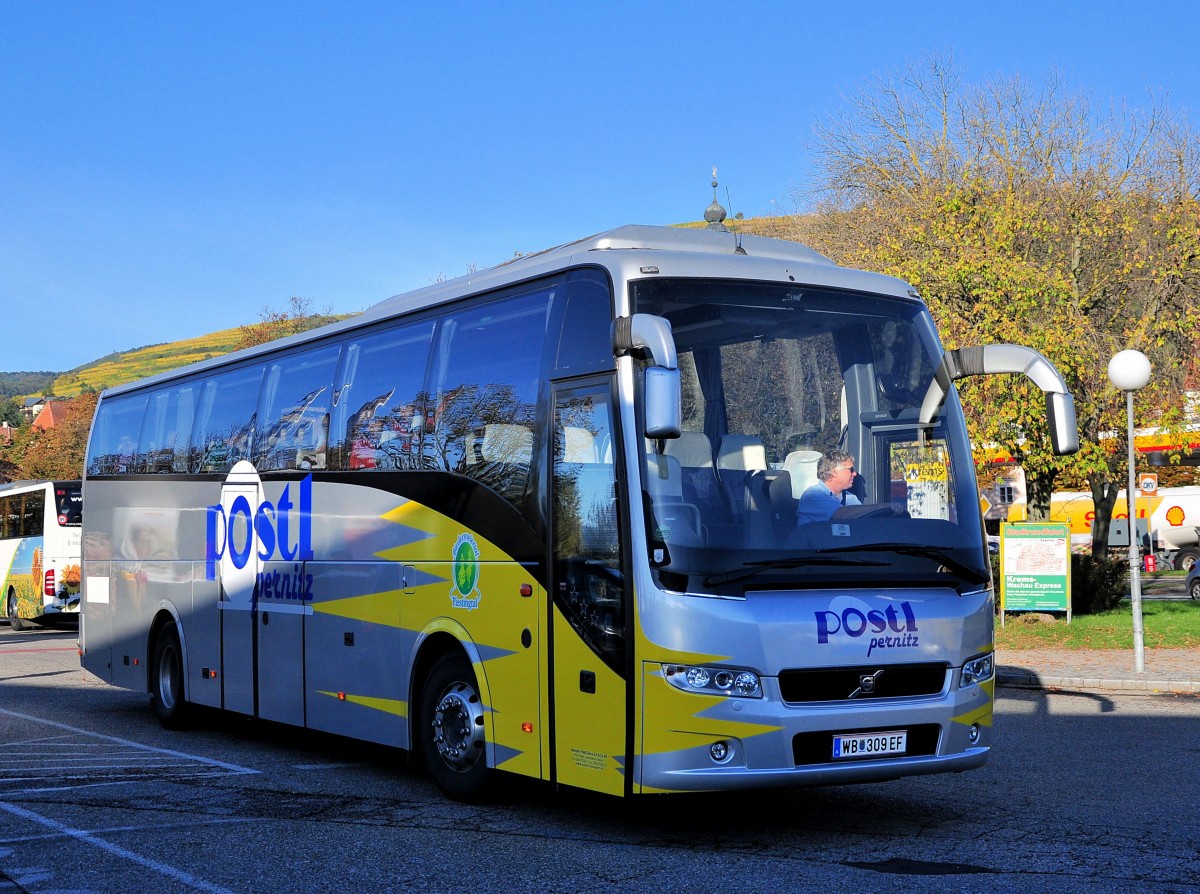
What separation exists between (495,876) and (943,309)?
19.6 meters

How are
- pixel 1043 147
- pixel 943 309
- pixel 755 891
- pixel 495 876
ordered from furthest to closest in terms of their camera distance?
pixel 1043 147, pixel 943 309, pixel 495 876, pixel 755 891

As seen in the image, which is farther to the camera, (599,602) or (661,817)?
(661,817)

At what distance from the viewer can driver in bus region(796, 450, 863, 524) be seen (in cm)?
765

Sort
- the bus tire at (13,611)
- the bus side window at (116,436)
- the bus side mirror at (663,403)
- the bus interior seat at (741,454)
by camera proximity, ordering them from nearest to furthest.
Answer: the bus side mirror at (663,403) → the bus interior seat at (741,454) → the bus side window at (116,436) → the bus tire at (13,611)

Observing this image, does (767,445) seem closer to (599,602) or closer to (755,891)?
(599,602)

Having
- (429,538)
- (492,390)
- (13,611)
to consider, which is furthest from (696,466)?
(13,611)

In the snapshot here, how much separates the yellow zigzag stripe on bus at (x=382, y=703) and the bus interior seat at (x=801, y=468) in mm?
3473

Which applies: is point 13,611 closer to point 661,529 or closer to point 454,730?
point 454,730

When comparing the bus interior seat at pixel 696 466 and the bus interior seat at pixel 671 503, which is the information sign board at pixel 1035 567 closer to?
the bus interior seat at pixel 696 466

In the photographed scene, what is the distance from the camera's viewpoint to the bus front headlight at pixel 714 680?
7.25 meters

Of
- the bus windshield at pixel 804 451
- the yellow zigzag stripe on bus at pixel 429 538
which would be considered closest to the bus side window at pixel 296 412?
the yellow zigzag stripe on bus at pixel 429 538

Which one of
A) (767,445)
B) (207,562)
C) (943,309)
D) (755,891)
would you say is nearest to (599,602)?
(767,445)

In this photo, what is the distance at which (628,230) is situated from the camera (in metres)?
8.77

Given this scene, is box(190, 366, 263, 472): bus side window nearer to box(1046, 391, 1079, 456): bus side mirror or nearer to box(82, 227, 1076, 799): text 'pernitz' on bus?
box(82, 227, 1076, 799): text 'pernitz' on bus
